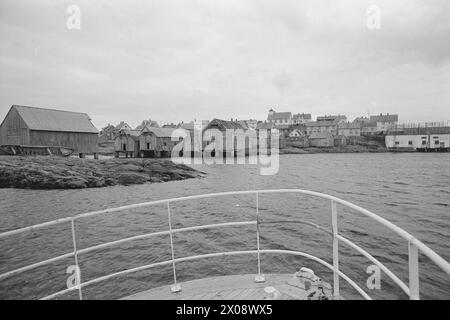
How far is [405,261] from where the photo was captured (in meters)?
10.6

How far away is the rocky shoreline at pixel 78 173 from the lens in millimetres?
27797

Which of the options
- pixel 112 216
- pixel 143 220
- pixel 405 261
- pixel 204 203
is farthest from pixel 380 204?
pixel 112 216

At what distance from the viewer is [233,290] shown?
461 centimetres

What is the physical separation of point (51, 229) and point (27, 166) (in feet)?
63.2

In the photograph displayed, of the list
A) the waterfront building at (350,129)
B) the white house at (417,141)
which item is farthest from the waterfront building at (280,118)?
the white house at (417,141)

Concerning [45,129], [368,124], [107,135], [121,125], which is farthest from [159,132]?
[368,124]

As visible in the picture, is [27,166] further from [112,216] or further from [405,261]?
[405,261]

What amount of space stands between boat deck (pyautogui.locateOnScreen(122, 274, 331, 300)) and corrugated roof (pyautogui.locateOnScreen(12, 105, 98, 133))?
4448 centimetres

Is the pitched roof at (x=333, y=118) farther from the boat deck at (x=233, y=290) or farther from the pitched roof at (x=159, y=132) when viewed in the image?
the boat deck at (x=233, y=290)

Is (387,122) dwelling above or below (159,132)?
above

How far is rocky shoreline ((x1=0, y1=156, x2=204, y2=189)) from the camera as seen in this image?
27.8m

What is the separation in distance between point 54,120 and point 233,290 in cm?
4824

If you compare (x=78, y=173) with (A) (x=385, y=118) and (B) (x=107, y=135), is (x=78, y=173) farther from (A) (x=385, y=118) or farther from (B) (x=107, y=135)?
(A) (x=385, y=118)
